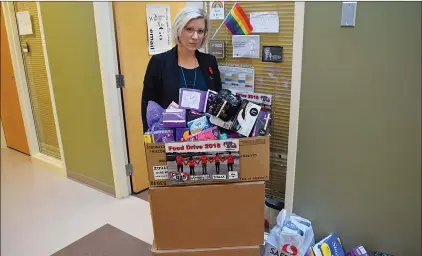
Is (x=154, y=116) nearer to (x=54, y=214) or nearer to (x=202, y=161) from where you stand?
(x=202, y=161)

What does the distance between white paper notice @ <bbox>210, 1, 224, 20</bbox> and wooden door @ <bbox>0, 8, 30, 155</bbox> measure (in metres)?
2.43

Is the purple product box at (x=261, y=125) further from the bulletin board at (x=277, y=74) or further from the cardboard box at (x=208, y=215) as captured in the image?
the bulletin board at (x=277, y=74)

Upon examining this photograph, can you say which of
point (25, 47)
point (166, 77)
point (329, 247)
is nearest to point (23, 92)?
point (25, 47)

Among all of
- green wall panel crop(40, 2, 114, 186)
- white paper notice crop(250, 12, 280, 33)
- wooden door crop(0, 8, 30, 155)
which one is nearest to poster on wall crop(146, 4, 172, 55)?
green wall panel crop(40, 2, 114, 186)

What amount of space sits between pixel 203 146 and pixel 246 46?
0.73 meters

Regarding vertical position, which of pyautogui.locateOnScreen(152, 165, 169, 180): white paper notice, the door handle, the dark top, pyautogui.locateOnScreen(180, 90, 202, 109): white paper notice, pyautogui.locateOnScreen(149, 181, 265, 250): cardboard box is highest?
the door handle

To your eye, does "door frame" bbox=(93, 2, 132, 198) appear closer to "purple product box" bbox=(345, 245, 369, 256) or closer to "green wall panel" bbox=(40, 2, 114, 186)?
"green wall panel" bbox=(40, 2, 114, 186)

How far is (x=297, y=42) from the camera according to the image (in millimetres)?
1596

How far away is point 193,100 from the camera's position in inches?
58.7

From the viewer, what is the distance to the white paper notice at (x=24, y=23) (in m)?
2.93

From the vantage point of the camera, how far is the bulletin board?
173 centimetres

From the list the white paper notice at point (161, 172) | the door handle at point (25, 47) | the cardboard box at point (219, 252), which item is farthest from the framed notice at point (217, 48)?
the door handle at point (25, 47)

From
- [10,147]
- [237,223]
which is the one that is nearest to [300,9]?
[237,223]

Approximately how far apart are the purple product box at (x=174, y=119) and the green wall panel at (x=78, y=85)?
48.8 inches
